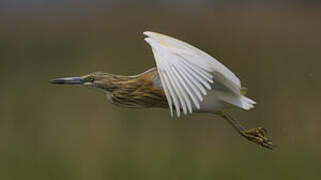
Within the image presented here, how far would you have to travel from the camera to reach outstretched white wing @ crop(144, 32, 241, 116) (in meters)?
2.76

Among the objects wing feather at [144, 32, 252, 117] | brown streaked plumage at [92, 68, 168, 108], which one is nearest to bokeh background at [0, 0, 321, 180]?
brown streaked plumage at [92, 68, 168, 108]

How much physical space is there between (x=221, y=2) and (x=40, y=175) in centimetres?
360

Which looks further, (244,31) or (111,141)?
(244,31)

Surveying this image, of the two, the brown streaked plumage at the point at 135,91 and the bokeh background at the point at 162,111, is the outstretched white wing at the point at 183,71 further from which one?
the bokeh background at the point at 162,111

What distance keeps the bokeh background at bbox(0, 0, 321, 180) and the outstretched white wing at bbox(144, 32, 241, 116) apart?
1894 millimetres

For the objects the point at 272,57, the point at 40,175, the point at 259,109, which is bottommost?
the point at 40,175

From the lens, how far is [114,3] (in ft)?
32.4

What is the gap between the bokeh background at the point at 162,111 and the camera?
503 centimetres

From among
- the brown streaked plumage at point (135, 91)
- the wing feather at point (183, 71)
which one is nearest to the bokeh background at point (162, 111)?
the brown streaked plumage at point (135, 91)

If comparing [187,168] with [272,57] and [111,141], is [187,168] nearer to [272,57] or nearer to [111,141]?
[111,141]

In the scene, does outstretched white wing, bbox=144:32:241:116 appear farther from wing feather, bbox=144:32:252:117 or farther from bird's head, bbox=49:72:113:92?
bird's head, bbox=49:72:113:92

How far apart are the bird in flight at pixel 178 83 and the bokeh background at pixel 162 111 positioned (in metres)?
1.55

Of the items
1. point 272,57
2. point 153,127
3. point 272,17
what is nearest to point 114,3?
point 272,17

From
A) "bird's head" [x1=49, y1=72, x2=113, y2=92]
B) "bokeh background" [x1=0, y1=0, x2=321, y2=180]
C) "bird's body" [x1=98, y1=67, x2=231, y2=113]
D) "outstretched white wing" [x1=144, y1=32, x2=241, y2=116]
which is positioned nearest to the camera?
"outstretched white wing" [x1=144, y1=32, x2=241, y2=116]
